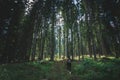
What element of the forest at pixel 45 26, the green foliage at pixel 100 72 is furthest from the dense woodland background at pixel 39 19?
the green foliage at pixel 100 72

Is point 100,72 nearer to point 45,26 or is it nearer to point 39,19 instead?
point 39,19

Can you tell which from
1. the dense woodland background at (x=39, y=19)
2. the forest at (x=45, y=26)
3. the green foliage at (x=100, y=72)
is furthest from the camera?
the dense woodland background at (x=39, y=19)

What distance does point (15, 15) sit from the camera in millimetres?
32781

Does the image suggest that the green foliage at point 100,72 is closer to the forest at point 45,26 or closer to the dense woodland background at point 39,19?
the forest at point 45,26

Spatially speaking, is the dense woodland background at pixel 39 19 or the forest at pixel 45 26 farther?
the dense woodland background at pixel 39 19

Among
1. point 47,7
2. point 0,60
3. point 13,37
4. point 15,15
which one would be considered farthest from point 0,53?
point 47,7

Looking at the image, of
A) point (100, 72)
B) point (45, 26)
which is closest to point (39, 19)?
point (45, 26)

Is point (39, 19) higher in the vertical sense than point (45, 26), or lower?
higher

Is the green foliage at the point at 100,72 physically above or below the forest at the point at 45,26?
below

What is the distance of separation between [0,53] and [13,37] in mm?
3377

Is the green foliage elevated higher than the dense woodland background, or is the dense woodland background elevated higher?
the dense woodland background

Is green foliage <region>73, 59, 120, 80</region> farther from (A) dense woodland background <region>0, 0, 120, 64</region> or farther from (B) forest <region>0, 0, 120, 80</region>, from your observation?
(A) dense woodland background <region>0, 0, 120, 64</region>

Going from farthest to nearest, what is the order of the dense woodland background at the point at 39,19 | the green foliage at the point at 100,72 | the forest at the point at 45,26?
the dense woodland background at the point at 39,19, the forest at the point at 45,26, the green foliage at the point at 100,72

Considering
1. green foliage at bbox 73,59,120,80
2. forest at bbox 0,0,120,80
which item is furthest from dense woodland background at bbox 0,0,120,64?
green foliage at bbox 73,59,120,80
